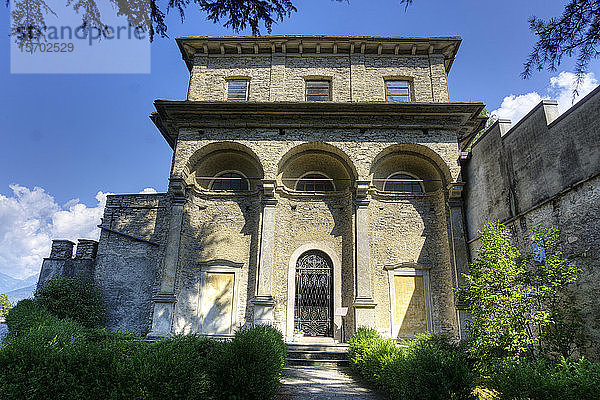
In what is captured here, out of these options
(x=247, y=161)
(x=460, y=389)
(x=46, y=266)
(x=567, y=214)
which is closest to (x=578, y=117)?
(x=567, y=214)

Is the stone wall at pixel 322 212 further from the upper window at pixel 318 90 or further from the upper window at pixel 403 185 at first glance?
the upper window at pixel 318 90

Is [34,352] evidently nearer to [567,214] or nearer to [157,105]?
[567,214]

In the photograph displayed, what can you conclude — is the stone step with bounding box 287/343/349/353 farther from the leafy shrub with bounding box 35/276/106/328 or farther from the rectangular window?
the leafy shrub with bounding box 35/276/106/328

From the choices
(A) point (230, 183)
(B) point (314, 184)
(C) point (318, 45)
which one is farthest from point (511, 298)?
(C) point (318, 45)

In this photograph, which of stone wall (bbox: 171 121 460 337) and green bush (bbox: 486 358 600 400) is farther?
stone wall (bbox: 171 121 460 337)

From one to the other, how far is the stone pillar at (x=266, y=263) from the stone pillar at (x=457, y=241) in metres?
6.58

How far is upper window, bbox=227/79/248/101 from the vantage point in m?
16.2

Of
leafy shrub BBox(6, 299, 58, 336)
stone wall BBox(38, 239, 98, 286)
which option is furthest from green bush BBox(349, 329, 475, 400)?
stone wall BBox(38, 239, 98, 286)

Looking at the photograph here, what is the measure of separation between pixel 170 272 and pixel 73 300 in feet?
12.0

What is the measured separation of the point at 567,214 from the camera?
29.3 ft

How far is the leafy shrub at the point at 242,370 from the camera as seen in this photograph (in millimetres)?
5137

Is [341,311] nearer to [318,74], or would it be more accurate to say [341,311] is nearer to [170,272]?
[170,272]

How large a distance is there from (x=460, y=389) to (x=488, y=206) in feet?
29.5

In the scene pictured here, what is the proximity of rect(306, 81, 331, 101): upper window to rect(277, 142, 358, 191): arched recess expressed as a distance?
2.71 m
